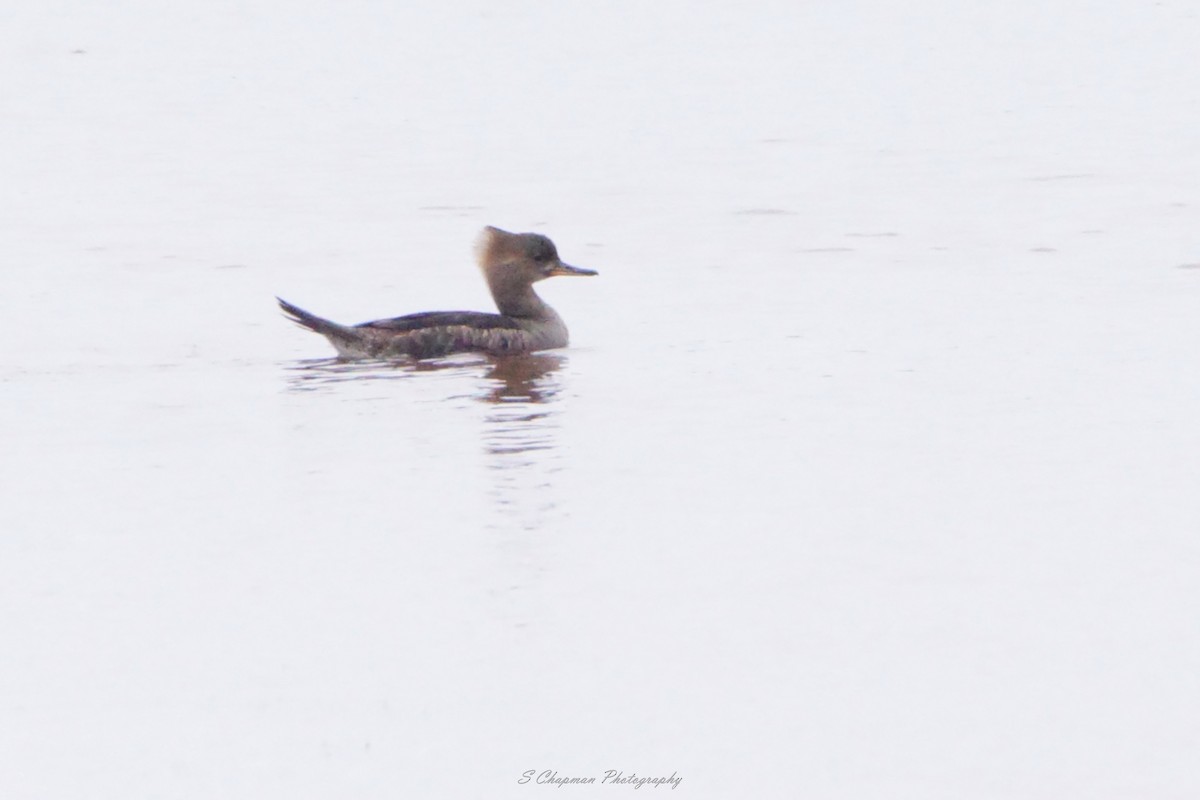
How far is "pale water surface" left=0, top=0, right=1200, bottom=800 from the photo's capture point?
5.37 meters

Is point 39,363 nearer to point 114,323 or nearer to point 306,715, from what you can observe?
point 114,323

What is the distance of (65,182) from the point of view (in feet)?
58.7

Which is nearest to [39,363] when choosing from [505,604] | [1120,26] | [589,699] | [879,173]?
[505,604]

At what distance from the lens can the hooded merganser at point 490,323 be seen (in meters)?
11.1

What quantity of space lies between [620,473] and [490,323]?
355cm

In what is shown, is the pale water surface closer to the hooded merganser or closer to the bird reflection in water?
the bird reflection in water
